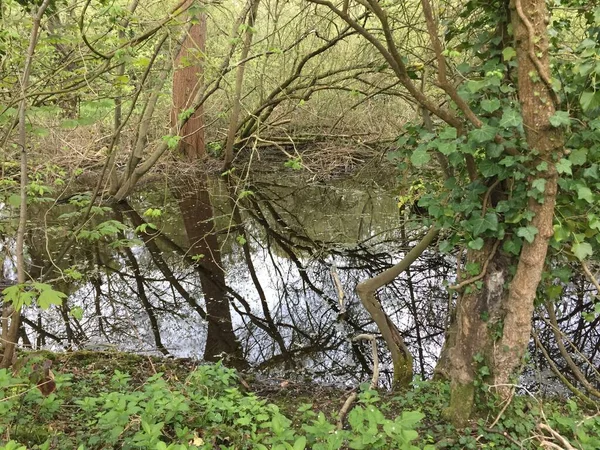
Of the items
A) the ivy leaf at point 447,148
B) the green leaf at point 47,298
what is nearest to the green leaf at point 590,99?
the ivy leaf at point 447,148

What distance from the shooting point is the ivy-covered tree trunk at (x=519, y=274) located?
7.23 feet

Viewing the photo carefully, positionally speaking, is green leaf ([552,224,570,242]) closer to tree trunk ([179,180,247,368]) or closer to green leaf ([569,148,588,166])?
green leaf ([569,148,588,166])

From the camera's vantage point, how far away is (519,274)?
255cm

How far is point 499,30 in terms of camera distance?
8.55ft

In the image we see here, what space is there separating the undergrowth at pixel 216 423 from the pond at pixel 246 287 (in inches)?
23.4

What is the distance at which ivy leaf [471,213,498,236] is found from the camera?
2520 mm

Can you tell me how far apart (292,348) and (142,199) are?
669 centimetres

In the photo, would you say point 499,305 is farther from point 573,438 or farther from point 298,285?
point 298,285

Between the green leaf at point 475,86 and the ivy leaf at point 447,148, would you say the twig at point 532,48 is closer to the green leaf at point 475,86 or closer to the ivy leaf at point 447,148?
the green leaf at point 475,86

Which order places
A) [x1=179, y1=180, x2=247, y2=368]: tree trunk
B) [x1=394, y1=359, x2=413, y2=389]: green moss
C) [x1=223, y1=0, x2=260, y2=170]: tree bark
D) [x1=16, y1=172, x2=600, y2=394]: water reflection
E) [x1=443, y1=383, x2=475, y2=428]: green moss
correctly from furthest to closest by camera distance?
[x1=223, y1=0, x2=260, y2=170]: tree bark < [x1=179, y1=180, x2=247, y2=368]: tree trunk < [x1=16, y1=172, x2=600, y2=394]: water reflection < [x1=394, y1=359, x2=413, y2=389]: green moss < [x1=443, y1=383, x2=475, y2=428]: green moss

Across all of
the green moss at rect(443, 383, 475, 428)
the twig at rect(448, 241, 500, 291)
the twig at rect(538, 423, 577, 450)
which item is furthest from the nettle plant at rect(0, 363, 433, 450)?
the twig at rect(448, 241, 500, 291)

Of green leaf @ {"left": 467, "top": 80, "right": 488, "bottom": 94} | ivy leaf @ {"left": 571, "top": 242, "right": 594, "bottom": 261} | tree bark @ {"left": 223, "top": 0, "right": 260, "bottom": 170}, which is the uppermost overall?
tree bark @ {"left": 223, "top": 0, "right": 260, "bottom": 170}

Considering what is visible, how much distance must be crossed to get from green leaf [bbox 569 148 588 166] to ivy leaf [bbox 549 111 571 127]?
0.19 metres

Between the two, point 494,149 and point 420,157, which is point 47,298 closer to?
point 420,157
